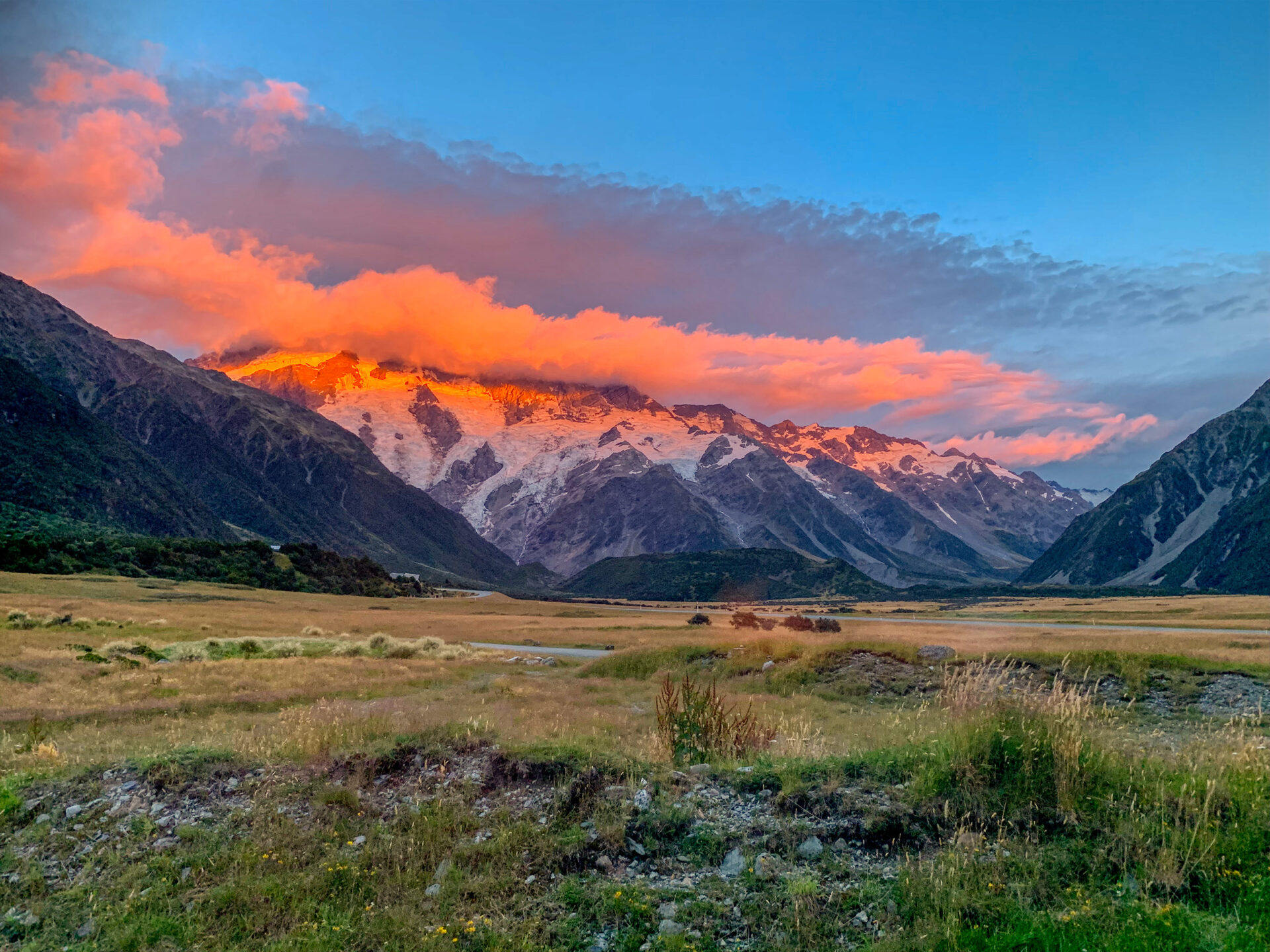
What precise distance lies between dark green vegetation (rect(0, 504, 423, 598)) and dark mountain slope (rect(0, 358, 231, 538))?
51.3ft

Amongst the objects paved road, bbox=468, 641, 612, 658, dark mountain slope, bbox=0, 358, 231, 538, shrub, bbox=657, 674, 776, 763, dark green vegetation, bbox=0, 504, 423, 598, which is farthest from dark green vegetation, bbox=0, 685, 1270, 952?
dark mountain slope, bbox=0, 358, 231, 538

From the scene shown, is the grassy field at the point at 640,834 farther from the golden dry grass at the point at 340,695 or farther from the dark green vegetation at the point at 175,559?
the dark green vegetation at the point at 175,559

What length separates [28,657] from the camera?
90.1 ft

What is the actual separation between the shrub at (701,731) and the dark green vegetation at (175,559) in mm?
92688

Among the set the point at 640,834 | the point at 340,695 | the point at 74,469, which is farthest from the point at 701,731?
the point at 74,469

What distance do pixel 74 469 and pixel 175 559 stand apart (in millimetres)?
71958

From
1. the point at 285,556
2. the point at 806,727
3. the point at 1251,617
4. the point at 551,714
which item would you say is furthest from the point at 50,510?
the point at 1251,617

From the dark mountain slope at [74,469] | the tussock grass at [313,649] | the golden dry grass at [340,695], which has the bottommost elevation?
the tussock grass at [313,649]

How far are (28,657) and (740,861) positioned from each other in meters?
30.6

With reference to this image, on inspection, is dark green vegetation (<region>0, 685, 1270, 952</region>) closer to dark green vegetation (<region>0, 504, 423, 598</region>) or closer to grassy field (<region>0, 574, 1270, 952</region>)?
grassy field (<region>0, 574, 1270, 952</region>)

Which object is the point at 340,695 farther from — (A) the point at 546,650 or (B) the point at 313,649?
(A) the point at 546,650

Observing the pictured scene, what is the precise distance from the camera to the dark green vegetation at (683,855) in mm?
7625

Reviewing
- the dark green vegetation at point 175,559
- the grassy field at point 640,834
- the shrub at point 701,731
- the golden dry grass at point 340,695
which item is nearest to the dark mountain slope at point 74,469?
the dark green vegetation at point 175,559

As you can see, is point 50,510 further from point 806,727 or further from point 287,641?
point 806,727
